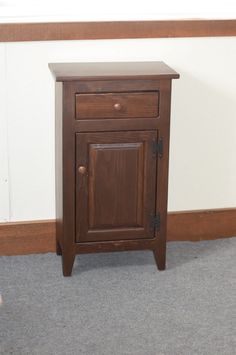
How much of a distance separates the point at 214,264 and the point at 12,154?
991 mm

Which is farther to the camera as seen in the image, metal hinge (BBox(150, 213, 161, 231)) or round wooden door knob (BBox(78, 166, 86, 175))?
metal hinge (BBox(150, 213, 161, 231))

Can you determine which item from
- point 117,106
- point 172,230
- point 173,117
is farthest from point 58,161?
point 172,230

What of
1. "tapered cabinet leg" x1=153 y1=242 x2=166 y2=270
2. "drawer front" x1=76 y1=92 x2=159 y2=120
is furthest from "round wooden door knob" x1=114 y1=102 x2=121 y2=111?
"tapered cabinet leg" x1=153 y1=242 x2=166 y2=270

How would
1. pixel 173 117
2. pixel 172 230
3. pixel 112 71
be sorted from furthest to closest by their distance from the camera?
pixel 172 230
pixel 173 117
pixel 112 71

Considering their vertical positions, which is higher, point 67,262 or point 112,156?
point 112,156

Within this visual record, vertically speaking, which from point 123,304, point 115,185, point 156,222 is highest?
point 115,185

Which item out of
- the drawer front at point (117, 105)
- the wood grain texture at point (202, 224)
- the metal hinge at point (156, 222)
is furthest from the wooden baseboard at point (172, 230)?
the drawer front at point (117, 105)

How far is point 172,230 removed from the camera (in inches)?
144

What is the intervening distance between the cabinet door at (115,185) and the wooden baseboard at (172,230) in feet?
1.05

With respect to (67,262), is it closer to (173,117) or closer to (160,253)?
(160,253)

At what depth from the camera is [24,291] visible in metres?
3.13

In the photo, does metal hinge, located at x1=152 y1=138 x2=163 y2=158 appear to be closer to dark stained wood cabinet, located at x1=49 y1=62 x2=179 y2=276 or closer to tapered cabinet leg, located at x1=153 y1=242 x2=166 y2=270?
dark stained wood cabinet, located at x1=49 y1=62 x2=179 y2=276

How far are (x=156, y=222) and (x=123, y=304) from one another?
1.36 feet

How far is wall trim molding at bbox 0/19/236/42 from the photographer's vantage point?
3262mm
